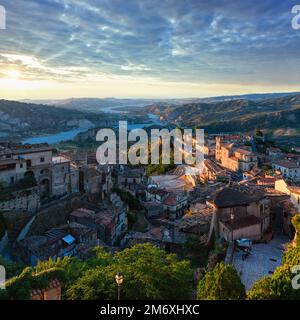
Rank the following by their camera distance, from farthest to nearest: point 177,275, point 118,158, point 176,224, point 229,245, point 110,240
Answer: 1. point 118,158
2. point 176,224
3. point 110,240
4. point 229,245
5. point 177,275

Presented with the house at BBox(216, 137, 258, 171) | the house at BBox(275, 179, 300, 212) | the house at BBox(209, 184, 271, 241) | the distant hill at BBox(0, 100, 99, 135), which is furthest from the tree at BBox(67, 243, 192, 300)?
the distant hill at BBox(0, 100, 99, 135)

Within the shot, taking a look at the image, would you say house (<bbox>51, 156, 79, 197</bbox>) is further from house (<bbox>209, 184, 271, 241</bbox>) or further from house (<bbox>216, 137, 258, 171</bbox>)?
house (<bbox>216, 137, 258, 171</bbox>)

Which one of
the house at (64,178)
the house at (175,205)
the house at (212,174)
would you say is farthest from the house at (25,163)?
the house at (212,174)

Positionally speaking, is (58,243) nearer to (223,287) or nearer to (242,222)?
(242,222)

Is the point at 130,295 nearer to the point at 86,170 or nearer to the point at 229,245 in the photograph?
the point at 229,245

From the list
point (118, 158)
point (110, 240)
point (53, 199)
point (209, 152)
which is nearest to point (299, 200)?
point (110, 240)
